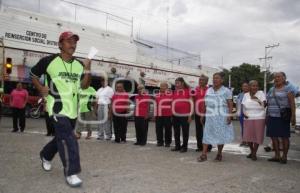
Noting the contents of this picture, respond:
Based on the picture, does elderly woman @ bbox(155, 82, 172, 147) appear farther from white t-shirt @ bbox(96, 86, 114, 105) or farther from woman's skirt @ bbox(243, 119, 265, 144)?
woman's skirt @ bbox(243, 119, 265, 144)

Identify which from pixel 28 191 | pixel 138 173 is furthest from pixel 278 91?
pixel 28 191

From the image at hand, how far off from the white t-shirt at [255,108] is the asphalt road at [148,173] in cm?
90

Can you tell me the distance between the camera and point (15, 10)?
23.0m

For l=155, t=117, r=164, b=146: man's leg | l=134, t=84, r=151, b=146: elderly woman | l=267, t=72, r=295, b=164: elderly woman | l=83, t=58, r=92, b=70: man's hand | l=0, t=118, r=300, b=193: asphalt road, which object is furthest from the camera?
l=134, t=84, r=151, b=146: elderly woman

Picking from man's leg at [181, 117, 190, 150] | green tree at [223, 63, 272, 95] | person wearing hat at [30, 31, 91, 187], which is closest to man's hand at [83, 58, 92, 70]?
person wearing hat at [30, 31, 91, 187]

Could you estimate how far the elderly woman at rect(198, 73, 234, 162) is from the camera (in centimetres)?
827

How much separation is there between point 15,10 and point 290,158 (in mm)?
18317

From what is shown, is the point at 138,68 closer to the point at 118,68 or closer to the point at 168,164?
the point at 118,68

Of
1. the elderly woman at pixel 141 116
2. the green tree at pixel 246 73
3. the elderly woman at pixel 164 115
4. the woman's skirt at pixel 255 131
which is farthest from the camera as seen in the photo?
the green tree at pixel 246 73

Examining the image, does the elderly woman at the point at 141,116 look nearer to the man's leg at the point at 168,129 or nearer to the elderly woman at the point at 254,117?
the man's leg at the point at 168,129

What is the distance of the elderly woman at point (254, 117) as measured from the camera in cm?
876

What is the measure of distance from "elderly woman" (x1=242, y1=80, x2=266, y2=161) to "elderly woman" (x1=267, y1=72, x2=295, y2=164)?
1.04ft

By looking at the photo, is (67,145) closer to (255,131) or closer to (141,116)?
(255,131)

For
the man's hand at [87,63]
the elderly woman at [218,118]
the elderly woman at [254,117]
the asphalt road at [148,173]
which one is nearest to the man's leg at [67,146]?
the asphalt road at [148,173]
